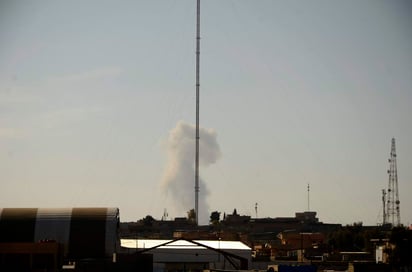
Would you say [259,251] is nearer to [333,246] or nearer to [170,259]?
[333,246]

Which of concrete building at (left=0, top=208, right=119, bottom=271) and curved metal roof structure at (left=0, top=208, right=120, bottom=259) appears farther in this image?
curved metal roof structure at (left=0, top=208, right=120, bottom=259)

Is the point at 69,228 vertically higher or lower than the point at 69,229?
higher

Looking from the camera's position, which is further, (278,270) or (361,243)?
(361,243)

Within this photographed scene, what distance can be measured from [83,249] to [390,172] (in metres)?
66.3

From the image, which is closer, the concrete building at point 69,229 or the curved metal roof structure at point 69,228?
the concrete building at point 69,229

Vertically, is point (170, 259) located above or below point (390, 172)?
below

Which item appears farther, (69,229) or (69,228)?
(69,228)

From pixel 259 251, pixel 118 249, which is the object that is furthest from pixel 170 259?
pixel 259 251

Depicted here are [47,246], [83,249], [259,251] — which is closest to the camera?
[47,246]

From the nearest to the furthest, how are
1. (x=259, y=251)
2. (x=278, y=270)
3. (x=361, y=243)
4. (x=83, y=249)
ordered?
(x=278, y=270)
(x=83, y=249)
(x=259, y=251)
(x=361, y=243)

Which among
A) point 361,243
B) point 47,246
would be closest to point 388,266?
point 47,246

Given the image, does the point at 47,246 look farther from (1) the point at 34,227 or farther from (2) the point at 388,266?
(2) the point at 388,266

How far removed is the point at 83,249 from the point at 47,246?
48.4 ft

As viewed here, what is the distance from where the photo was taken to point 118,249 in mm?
102500
